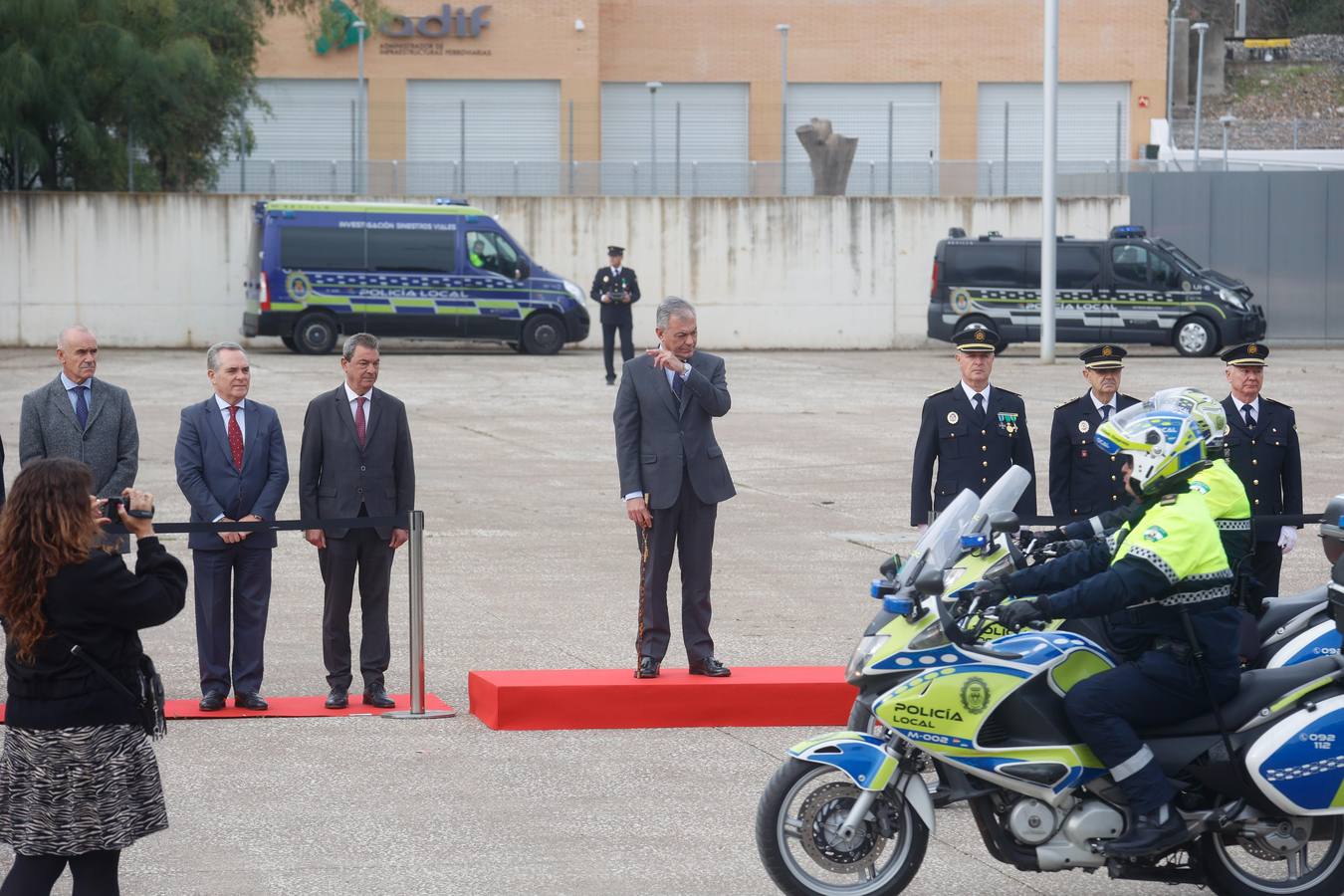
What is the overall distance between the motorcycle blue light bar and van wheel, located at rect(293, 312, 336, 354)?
24.9 meters

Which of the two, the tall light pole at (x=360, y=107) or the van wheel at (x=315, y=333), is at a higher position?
the tall light pole at (x=360, y=107)

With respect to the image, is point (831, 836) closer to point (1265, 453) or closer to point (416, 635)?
point (416, 635)

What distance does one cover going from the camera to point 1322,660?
560 centimetres

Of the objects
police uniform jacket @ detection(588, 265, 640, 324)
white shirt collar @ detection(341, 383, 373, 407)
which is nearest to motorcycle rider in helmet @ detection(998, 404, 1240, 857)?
white shirt collar @ detection(341, 383, 373, 407)

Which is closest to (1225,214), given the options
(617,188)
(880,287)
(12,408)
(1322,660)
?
(880,287)

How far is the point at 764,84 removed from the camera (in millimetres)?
48875

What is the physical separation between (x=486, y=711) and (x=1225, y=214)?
29424mm

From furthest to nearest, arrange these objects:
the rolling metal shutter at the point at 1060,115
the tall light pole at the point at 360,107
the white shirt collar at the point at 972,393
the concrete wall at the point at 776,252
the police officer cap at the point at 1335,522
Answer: the rolling metal shutter at the point at 1060,115 < the tall light pole at the point at 360,107 < the concrete wall at the point at 776,252 < the white shirt collar at the point at 972,393 < the police officer cap at the point at 1335,522

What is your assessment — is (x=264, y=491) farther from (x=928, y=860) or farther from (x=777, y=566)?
(x=777, y=566)

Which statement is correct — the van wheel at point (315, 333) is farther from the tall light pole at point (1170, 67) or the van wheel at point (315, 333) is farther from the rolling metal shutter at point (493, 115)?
the tall light pole at point (1170, 67)

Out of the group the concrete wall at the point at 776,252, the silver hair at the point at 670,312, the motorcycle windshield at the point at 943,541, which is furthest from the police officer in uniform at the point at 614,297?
the motorcycle windshield at the point at 943,541

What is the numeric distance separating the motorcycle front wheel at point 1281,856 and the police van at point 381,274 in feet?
81.5

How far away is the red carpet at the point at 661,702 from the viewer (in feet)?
26.0

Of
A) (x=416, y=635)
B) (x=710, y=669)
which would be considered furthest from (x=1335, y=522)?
(x=416, y=635)
